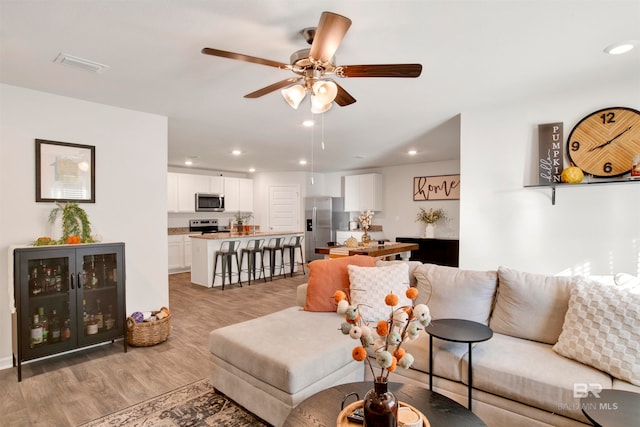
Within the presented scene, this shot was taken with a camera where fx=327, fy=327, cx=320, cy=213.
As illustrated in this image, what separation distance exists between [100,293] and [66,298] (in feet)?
0.86

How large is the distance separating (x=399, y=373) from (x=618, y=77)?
3.10 meters

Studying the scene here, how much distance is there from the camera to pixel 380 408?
118 cm

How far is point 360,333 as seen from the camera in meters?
1.24

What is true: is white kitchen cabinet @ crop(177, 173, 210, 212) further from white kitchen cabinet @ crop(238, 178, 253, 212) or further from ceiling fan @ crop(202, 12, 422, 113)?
ceiling fan @ crop(202, 12, 422, 113)

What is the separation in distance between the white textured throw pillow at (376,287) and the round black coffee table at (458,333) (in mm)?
532

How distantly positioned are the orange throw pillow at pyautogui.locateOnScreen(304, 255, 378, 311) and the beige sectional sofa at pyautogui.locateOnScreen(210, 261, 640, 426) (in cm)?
20

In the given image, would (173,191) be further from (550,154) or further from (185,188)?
(550,154)

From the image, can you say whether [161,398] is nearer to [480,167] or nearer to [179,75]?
[179,75]

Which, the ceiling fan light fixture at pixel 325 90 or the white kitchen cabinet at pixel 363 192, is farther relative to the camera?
the white kitchen cabinet at pixel 363 192

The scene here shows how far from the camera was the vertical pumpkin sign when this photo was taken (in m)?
3.19

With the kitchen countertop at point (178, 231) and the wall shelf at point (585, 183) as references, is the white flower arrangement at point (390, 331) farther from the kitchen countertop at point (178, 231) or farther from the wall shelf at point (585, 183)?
the kitchen countertop at point (178, 231)

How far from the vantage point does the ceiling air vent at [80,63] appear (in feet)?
7.76

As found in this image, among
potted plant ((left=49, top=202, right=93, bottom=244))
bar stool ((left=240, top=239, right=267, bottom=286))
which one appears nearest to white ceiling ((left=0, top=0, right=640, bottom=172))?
potted plant ((left=49, top=202, right=93, bottom=244))

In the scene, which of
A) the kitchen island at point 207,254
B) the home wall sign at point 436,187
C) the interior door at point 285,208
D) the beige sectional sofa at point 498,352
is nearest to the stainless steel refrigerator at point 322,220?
the interior door at point 285,208
